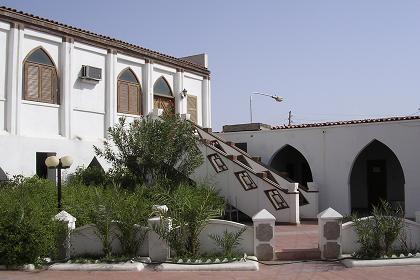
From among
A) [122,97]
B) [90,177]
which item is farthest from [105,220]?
[122,97]

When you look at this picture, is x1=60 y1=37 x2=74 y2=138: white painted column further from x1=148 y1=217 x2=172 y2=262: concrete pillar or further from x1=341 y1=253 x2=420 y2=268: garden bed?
x1=341 y1=253 x2=420 y2=268: garden bed

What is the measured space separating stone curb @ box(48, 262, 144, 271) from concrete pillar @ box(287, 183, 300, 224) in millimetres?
8385

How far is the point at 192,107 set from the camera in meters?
25.6

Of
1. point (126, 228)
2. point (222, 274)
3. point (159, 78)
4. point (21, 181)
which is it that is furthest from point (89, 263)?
point (159, 78)

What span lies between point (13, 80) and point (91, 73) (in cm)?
335

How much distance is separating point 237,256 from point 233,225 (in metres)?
0.76

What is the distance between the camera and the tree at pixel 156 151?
16938 millimetres

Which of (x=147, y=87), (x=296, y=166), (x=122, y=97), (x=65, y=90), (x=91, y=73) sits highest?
(x=91, y=73)

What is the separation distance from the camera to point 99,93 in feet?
66.4

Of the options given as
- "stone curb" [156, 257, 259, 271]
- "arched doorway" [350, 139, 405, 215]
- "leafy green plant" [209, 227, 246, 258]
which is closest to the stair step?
"leafy green plant" [209, 227, 246, 258]

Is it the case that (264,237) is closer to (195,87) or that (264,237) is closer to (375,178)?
(375,178)

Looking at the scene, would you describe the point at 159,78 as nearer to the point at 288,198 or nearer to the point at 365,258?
the point at 288,198

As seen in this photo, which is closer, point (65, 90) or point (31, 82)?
point (31, 82)

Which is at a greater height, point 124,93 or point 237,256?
point 124,93
